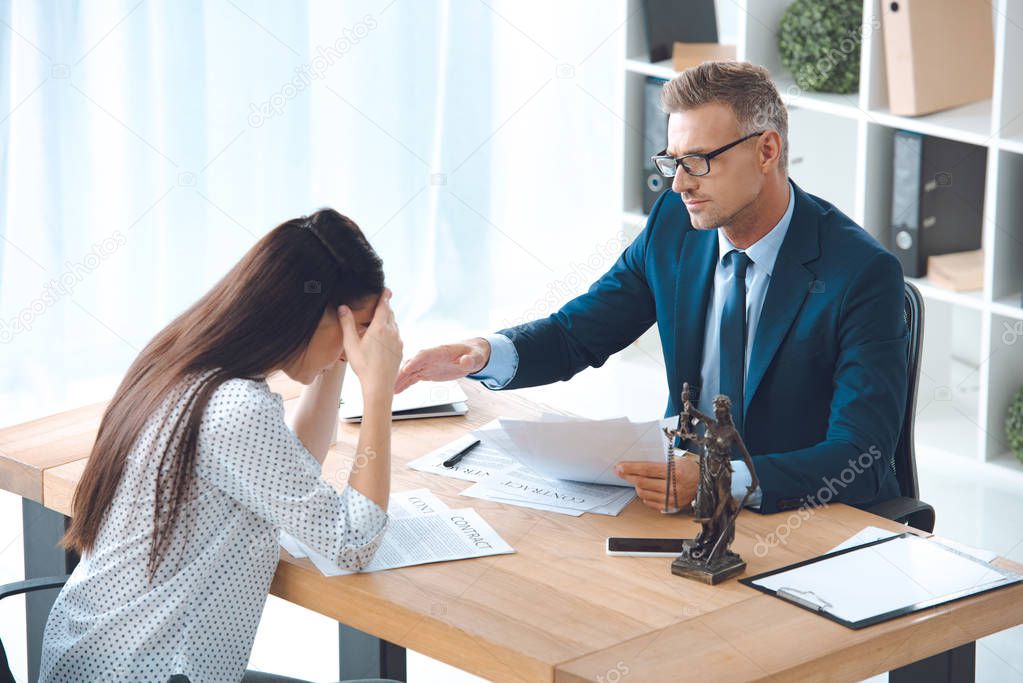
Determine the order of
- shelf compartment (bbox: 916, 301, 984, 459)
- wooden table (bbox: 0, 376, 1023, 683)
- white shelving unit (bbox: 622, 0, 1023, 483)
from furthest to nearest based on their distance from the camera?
1. shelf compartment (bbox: 916, 301, 984, 459)
2. white shelving unit (bbox: 622, 0, 1023, 483)
3. wooden table (bbox: 0, 376, 1023, 683)

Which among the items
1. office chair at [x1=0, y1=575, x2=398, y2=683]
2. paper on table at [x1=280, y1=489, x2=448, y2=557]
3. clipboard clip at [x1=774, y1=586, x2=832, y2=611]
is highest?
clipboard clip at [x1=774, y1=586, x2=832, y2=611]

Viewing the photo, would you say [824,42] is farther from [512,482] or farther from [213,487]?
[213,487]

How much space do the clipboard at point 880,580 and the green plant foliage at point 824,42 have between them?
7.59ft

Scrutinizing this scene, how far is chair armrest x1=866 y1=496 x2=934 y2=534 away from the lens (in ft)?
7.13

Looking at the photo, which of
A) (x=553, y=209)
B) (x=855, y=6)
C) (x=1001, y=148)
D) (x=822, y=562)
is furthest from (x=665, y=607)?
(x=553, y=209)

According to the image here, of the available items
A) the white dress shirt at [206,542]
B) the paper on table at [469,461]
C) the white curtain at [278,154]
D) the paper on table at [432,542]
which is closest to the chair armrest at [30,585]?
the white dress shirt at [206,542]

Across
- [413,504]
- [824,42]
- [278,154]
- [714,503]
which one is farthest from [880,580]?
[278,154]

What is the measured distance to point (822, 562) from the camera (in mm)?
1871

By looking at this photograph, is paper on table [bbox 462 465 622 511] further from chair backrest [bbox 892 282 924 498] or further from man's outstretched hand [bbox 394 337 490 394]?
chair backrest [bbox 892 282 924 498]

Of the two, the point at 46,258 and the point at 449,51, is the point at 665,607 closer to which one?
the point at 46,258

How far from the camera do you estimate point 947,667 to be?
6.35 ft

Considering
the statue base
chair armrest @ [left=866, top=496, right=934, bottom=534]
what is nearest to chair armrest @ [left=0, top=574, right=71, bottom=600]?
the statue base

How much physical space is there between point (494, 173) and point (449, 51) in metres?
0.49

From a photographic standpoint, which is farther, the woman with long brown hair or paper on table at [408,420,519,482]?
paper on table at [408,420,519,482]
